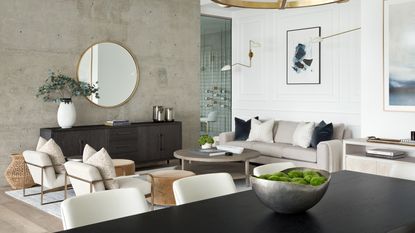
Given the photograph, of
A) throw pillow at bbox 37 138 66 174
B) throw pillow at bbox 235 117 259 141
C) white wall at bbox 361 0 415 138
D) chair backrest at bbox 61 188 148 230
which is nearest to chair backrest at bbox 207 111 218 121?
throw pillow at bbox 235 117 259 141

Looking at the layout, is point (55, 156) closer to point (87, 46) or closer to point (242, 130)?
point (87, 46)

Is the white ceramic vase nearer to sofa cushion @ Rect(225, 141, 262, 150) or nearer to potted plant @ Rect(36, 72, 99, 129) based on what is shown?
potted plant @ Rect(36, 72, 99, 129)

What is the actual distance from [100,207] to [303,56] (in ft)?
20.2

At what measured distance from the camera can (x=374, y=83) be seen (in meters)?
5.51

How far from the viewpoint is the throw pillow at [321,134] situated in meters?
6.52

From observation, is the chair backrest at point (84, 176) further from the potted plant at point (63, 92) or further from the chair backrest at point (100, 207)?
the potted plant at point (63, 92)

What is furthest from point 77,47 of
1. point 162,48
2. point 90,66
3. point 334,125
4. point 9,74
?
point 334,125

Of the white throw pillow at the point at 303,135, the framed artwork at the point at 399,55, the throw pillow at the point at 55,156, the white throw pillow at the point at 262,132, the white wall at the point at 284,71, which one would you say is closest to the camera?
the throw pillow at the point at 55,156

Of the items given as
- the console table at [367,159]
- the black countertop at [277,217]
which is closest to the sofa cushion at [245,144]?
the console table at [367,159]

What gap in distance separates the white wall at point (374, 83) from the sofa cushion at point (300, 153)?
0.87 meters

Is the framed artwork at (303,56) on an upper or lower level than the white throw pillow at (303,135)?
upper

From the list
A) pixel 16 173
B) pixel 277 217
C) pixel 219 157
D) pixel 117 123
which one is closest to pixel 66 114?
pixel 117 123

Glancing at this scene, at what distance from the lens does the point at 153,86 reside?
7.71 metres

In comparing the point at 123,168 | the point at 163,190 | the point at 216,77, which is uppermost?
the point at 216,77
